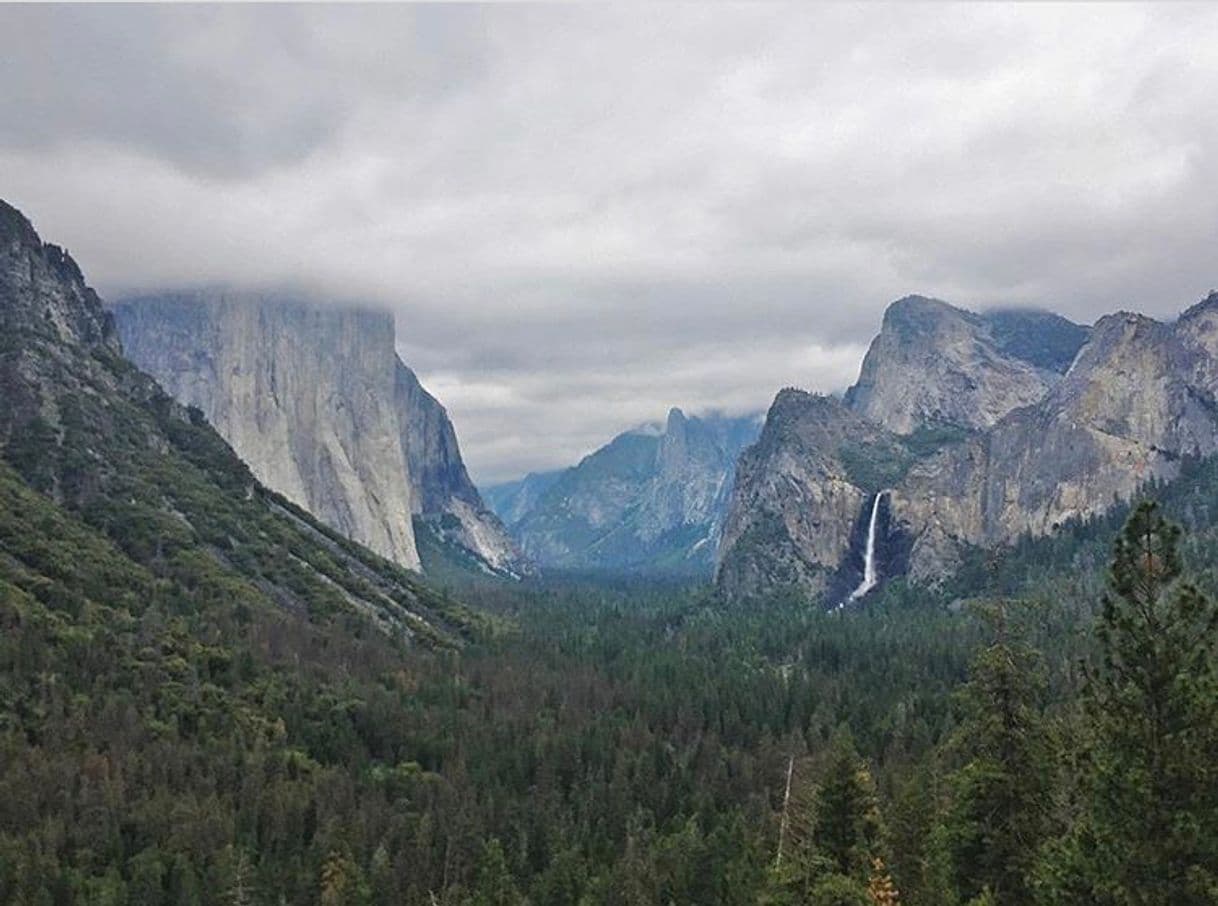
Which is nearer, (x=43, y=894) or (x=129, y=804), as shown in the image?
(x=43, y=894)

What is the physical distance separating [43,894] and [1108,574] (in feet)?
239

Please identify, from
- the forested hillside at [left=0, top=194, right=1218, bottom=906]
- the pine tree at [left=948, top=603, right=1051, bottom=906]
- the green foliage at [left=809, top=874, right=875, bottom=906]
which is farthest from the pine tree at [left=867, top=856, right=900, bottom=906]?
the green foliage at [left=809, top=874, right=875, bottom=906]

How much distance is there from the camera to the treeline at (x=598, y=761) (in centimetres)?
2648

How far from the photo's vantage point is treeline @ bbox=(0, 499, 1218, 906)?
1043 inches

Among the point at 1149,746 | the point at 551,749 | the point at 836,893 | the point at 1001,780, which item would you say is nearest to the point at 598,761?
the point at 551,749

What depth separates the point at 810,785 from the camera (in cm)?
3944

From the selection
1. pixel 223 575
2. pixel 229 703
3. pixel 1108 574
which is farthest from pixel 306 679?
pixel 1108 574

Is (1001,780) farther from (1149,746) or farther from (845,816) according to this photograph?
(1149,746)

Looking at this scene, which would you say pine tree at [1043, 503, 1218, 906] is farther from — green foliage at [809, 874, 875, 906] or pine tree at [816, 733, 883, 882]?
pine tree at [816, 733, 883, 882]

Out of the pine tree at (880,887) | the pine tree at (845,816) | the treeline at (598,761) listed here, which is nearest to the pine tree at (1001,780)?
the treeline at (598,761)

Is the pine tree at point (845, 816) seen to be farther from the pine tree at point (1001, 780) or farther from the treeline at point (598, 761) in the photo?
the pine tree at point (1001, 780)

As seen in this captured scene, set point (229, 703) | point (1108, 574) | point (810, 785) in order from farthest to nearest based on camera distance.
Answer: point (229, 703)
point (810, 785)
point (1108, 574)

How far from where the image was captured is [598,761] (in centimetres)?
12288

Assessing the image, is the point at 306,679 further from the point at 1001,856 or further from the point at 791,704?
the point at 1001,856
